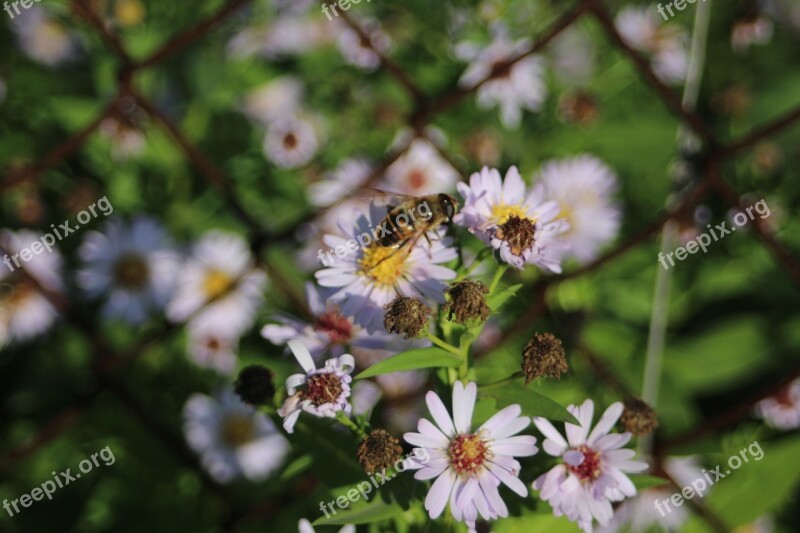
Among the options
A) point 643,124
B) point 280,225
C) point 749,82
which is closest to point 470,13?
point 643,124

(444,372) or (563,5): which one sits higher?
(563,5)

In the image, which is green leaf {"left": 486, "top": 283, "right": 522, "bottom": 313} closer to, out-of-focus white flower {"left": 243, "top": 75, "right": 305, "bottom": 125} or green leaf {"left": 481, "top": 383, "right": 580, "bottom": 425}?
green leaf {"left": 481, "top": 383, "right": 580, "bottom": 425}

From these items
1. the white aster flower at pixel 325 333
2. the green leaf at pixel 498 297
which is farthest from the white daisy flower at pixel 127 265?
the green leaf at pixel 498 297

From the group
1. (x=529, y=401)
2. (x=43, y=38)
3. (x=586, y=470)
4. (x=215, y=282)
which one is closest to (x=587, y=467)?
(x=586, y=470)

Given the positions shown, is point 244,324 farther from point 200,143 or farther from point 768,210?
point 768,210

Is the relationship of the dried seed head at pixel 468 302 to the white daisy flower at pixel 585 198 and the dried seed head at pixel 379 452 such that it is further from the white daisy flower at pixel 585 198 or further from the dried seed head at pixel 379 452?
the white daisy flower at pixel 585 198

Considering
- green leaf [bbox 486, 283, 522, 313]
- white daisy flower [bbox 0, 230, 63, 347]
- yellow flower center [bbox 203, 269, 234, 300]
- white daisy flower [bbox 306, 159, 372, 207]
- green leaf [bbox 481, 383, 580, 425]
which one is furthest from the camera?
yellow flower center [bbox 203, 269, 234, 300]

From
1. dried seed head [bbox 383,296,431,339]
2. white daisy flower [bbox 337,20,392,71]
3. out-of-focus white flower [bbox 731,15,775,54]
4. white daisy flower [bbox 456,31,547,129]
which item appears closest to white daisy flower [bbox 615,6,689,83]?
out-of-focus white flower [bbox 731,15,775,54]
